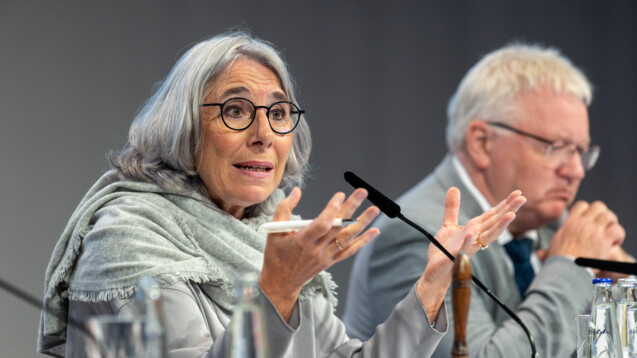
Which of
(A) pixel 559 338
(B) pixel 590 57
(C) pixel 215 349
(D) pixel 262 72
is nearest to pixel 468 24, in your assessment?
(B) pixel 590 57

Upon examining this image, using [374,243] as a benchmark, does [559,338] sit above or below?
below

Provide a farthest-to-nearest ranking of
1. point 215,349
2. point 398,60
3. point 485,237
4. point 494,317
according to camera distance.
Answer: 1. point 398,60
2. point 494,317
3. point 485,237
4. point 215,349

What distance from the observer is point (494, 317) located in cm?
252

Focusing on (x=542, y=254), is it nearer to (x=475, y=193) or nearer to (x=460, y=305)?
(x=475, y=193)

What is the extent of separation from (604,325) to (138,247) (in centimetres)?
88

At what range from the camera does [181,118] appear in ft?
5.77

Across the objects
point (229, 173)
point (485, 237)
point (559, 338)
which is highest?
point (229, 173)

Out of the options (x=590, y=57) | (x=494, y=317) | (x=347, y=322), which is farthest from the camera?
(x=590, y=57)

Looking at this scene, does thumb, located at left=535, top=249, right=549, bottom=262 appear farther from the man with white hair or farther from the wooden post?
the wooden post

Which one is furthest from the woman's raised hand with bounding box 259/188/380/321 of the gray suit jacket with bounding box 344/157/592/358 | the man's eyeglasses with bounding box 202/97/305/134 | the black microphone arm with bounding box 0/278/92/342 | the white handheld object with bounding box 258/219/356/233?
the gray suit jacket with bounding box 344/157/592/358

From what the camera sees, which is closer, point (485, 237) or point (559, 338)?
point (485, 237)

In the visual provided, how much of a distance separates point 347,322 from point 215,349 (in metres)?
1.51

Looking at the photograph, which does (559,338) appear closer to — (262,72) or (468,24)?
(262,72)

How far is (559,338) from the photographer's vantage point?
236cm
